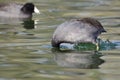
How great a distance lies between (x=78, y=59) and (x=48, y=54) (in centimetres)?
84

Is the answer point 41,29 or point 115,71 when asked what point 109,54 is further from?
point 41,29

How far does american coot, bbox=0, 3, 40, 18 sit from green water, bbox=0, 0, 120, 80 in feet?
1.47

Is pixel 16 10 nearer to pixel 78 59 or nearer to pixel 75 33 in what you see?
pixel 75 33

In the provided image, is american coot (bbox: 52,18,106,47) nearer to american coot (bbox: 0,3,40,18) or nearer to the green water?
the green water

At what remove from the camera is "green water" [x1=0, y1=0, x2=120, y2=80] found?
9.18 metres

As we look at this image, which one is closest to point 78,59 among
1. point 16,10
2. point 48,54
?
point 48,54

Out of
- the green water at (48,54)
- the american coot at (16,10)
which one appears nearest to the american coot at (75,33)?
the green water at (48,54)

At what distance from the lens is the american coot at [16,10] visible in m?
17.3

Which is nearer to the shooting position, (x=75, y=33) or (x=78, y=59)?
(x=78, y=59)

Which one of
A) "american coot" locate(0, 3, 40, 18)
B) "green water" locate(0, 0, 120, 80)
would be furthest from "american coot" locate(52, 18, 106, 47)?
"american coot" locate(0, 3, 40, 18)

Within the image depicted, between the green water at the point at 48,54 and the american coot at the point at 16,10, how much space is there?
45cm

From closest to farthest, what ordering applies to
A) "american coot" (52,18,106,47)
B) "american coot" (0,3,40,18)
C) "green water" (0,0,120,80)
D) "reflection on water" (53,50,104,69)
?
"green water" (0,0,120,80), "reflection on water" (53,50,104,69), "american coot" (52,18,106,47), "american coot" (0,3,40,18)

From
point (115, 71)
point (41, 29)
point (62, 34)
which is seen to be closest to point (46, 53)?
point (62, 34)

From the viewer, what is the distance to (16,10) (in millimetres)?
17734
